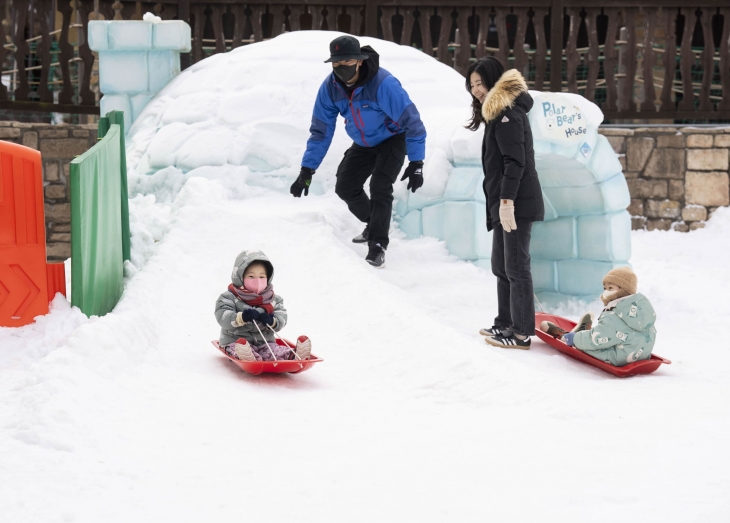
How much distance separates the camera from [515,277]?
16.6 feet

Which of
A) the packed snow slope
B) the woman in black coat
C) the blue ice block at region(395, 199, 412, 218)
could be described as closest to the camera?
the packed snow slope

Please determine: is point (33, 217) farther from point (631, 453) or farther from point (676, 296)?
point (676, 296)

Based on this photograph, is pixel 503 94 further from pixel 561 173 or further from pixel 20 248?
pixel 20 248

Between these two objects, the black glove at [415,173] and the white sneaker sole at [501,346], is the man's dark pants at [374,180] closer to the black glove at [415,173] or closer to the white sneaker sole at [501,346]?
the black glove at [415,173]

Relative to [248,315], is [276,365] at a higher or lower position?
lower

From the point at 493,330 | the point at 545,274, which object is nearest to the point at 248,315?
the point at 493,330

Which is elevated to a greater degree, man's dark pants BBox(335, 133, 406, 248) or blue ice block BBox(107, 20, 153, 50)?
blue ice block BBox(107, 20, 153, 50)

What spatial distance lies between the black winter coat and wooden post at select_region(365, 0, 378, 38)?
17.9 feet

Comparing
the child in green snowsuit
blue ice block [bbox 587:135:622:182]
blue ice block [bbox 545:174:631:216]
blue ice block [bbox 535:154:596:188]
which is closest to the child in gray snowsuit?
the child in green snowsuit

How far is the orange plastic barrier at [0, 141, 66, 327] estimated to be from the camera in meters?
4.35

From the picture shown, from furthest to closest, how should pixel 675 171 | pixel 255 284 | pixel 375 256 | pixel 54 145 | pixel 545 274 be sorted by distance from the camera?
pixel 675 171 < pixel 54 145 < pixel 545 274 < pixel 375 256 < pixel 255 284

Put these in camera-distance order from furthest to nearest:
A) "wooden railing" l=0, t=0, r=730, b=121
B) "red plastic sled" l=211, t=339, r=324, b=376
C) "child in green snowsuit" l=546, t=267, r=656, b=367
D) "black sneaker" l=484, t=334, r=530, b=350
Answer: "wooden railing" l=0, t=0, r=730, b=121 → "black sneaker" l=484, t=334, r=530, b=350 → "child in green snowsuit" l=546, t=267, r=656, b=367 → "red plastic sled" l=211, t=339, r=324, b=376

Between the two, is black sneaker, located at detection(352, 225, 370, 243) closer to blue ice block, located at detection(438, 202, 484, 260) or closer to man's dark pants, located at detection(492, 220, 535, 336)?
blue ice block, located at detection(438, 202, 484, 260)

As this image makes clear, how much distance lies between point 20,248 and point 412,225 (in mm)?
3334
